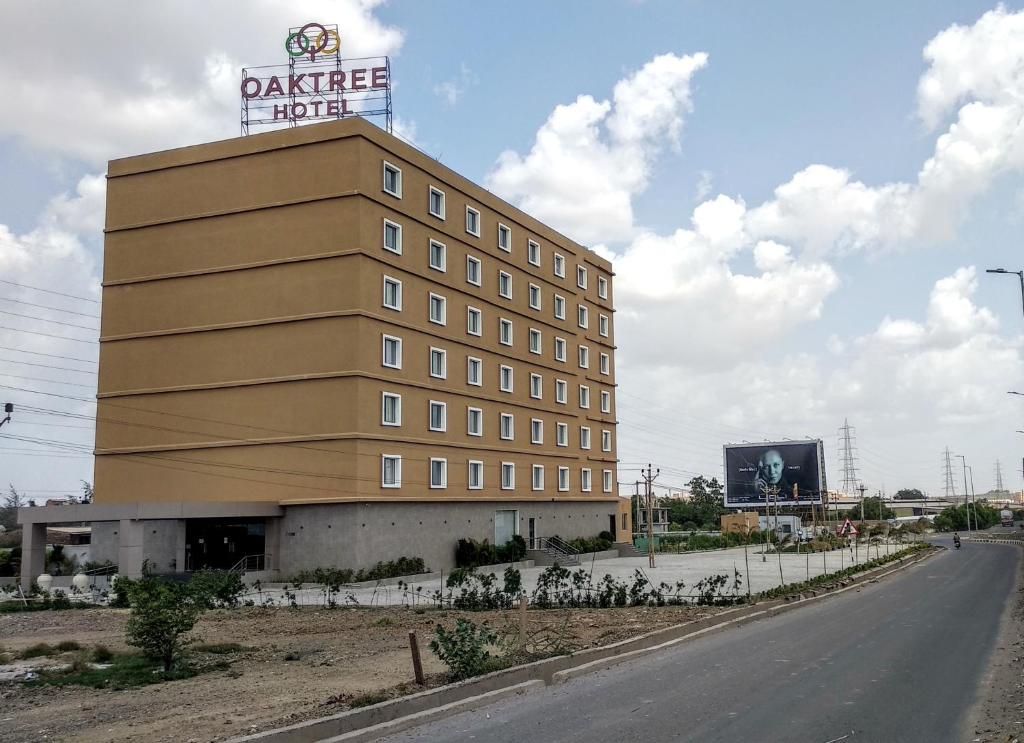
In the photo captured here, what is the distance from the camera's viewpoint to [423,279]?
167 ft

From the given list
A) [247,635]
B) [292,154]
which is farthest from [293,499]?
[247,635]

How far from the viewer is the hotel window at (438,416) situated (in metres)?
50.8

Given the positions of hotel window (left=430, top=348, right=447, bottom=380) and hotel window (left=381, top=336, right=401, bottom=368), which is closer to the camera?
hotel window (left=381, top=336, right=401, bottom=368)

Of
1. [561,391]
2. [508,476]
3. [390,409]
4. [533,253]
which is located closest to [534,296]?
[533,253]

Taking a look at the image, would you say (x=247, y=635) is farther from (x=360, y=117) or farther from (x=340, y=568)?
(x=360, y=117)

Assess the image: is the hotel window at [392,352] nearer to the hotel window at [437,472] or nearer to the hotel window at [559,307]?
the hotel window at [437,472]

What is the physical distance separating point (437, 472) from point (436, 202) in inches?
599

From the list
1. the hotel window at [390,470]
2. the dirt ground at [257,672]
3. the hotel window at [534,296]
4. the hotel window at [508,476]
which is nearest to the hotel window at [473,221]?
the hotel window at [534,296]

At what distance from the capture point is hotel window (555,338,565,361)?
66.7 meters

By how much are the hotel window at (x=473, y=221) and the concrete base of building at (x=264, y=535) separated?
16.6 metres

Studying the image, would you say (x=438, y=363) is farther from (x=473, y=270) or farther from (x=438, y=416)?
(x=473, y=270)

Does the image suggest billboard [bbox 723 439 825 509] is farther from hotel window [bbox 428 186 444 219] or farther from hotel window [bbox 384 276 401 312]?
hotel window [bbox 384 276 401 312]

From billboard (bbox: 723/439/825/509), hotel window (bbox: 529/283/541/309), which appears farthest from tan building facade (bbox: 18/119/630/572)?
billboard (bbox: 723/439/825/509)

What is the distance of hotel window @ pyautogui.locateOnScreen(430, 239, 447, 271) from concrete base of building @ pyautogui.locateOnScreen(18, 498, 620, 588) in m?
13.1
